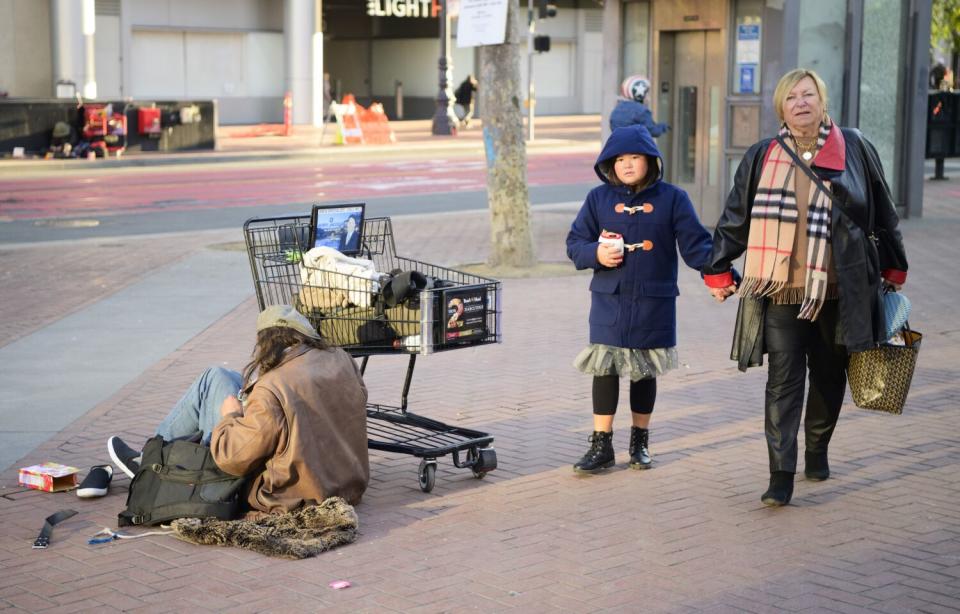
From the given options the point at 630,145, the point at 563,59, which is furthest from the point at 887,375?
the point at 563,59

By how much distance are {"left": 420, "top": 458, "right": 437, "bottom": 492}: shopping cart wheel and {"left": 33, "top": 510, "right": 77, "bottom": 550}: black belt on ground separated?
1.57m

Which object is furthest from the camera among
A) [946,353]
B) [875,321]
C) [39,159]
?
[39,159]

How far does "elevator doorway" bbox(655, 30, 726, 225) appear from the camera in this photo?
17031 mm

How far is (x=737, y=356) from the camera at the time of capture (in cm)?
611

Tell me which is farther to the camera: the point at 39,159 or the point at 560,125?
the point at 560,125

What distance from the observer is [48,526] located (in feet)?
18.3

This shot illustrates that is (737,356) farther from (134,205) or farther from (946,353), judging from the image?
(134,205)

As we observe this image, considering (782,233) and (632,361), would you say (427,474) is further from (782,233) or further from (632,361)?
(782,233)

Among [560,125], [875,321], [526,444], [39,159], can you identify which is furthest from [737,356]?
[560,125]

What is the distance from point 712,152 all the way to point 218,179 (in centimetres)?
1191

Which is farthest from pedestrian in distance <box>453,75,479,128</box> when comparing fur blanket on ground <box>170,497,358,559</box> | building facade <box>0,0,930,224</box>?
fur blanket on ground <box>170,497,358,559</box>

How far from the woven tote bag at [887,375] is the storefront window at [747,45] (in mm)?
10780

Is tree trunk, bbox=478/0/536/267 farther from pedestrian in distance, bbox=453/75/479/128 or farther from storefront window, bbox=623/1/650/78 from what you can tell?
pedestrian in distance, bbox=453/75/479/128

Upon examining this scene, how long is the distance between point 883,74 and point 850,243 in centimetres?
1269
